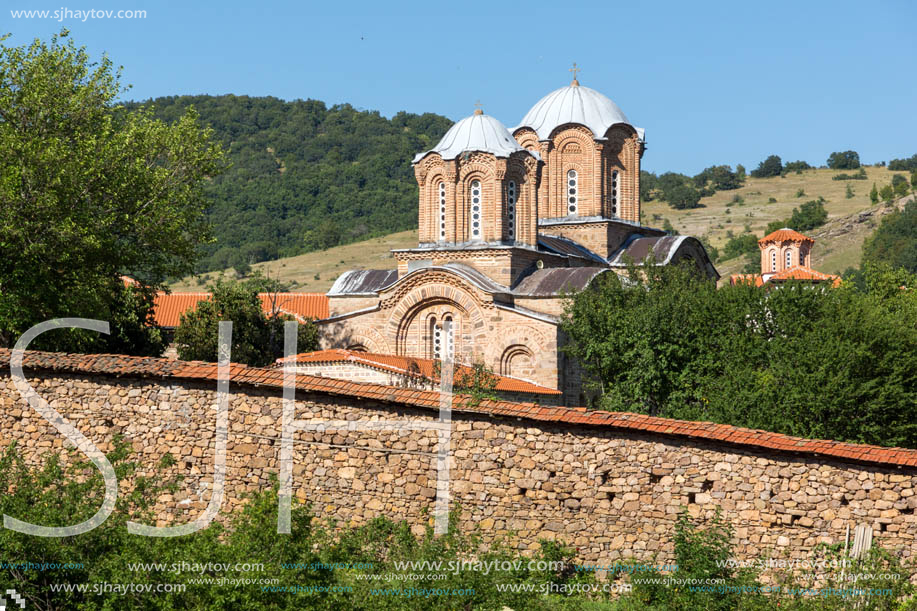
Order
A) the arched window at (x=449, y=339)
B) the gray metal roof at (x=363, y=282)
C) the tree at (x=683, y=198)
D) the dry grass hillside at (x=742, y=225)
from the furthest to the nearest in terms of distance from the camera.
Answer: the tree at (x=683, y=198)
the dry grass hillside at (x=742, y=225)
the gray metal roof at (x=363, y=282)
the arched window at (x=449, y=339)

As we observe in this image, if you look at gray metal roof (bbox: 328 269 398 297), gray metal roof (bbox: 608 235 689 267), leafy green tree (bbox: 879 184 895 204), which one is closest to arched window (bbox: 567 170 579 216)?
gray metal roof (bbox: 608 235 689 267)

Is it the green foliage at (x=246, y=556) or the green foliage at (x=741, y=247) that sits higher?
the green foliage at (x=741, y=247)

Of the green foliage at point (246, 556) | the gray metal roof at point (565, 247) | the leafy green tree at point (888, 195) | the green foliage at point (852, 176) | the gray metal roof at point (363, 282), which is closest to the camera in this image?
the green foliage at point (246, 556)

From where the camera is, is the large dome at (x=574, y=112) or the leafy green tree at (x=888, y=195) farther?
the leafy green tree at (x=888, y=195)

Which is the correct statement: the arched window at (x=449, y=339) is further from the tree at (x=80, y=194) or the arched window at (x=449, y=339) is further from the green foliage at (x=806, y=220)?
the green foliage at (x=806, y=220)

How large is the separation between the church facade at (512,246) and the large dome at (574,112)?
0.14 ft

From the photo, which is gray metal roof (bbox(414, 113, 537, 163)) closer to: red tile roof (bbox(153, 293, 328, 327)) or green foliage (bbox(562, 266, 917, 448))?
green foliage (bbox(562, 266, 917, 448))

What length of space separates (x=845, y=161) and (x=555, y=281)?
87292mm

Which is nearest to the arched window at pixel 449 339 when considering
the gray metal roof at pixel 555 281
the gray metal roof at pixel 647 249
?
the gray metal roof at pixel 555 281

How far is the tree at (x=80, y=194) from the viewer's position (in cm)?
1764

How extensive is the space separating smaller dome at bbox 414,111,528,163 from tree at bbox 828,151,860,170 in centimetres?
8525

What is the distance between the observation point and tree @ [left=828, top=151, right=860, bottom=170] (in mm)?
104250

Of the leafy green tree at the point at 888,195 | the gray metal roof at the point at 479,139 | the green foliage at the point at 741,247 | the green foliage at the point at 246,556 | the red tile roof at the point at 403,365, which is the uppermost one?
the leafy green tree at the point at 888,195

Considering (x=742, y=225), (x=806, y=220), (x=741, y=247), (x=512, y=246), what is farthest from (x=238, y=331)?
(x=742, y=225)
